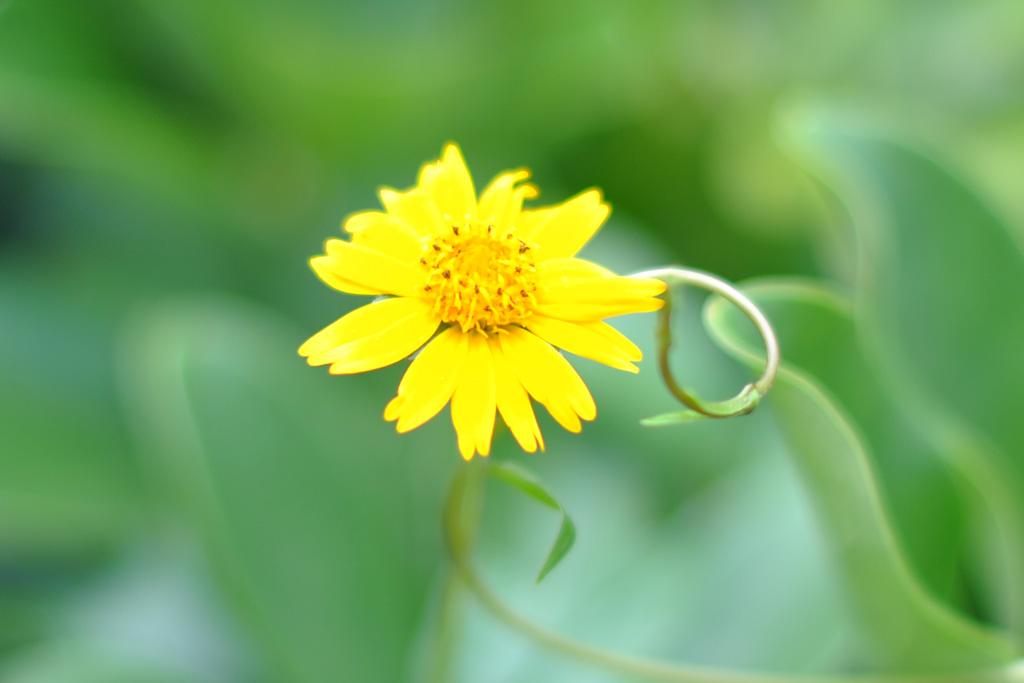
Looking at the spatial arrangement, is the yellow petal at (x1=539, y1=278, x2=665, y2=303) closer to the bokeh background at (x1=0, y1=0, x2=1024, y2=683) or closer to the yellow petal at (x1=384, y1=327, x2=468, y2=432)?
the yellow petal at (x1=384, y1=327, x2=468, y2=432)

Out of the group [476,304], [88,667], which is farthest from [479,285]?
[88,667]

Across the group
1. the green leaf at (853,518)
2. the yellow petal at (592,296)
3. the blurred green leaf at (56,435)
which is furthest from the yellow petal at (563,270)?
the blurred green leaf at (56,435)

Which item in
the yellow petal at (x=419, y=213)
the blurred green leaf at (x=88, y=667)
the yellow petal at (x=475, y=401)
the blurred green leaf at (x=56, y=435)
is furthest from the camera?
the blurred green leaf at (x=56, y=435)

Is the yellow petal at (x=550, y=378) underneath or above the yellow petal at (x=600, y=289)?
underneath

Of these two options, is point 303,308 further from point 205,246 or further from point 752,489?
point 752,489

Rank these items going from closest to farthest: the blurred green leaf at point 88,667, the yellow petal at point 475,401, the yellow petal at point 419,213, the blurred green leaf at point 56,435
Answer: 1. the yellow petal at point 475,401
2. the yellow petal at point 419,213
3. the blurred green leaf at point 88,667
4. the blurred green leaf at point 56,435

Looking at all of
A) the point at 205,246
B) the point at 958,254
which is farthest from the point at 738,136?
the point at 205,246

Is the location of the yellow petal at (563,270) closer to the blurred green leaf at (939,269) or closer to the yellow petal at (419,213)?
the yellow petal at (419,213)

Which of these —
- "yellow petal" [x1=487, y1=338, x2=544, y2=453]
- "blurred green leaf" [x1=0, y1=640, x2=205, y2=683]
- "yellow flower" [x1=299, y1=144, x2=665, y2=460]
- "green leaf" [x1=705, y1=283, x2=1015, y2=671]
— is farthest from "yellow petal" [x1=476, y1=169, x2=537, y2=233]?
"blurred green leaf" [x1=0, y1=640, x2=205, y2=683]
